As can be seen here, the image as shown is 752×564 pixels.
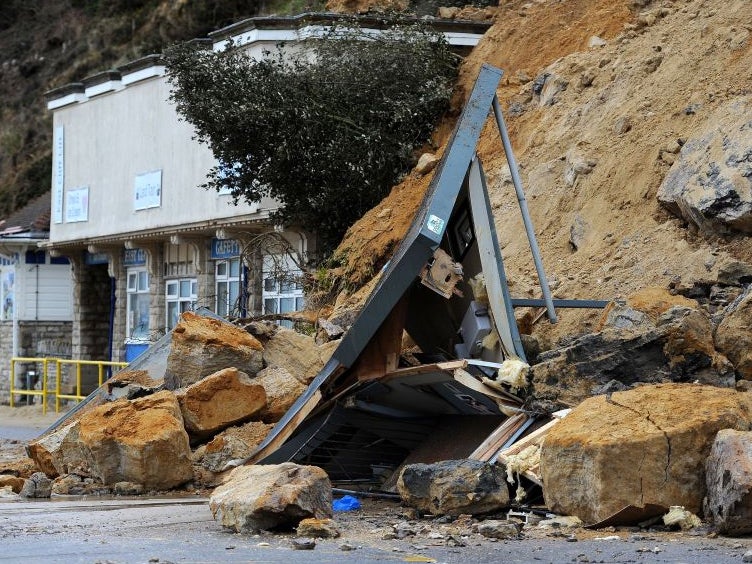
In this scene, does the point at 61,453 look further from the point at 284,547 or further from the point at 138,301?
the point at 138,301

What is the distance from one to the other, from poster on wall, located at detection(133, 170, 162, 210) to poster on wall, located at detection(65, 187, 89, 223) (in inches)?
113

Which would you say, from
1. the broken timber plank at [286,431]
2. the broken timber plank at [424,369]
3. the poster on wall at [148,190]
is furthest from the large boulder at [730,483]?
the poster on wall at [148,190]

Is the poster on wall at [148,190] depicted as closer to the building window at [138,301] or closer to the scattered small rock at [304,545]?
the building window at [138,301]

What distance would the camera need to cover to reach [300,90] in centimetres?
2195

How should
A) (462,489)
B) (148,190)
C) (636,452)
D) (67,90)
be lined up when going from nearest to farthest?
(636,452)
(462,489)
(148,190)
(67,90)

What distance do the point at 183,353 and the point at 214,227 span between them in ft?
39.8

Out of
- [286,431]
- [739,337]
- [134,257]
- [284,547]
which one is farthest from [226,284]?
[284,547]

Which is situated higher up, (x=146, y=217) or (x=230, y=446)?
(x=146, y=217)

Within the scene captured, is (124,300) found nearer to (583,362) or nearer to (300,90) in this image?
(300,90)

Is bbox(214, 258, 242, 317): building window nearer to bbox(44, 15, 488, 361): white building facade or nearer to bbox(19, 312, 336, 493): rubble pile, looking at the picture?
bbox(44, 15, 488, 361): white building facade

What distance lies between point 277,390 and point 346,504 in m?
3.34

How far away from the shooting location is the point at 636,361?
1055cm

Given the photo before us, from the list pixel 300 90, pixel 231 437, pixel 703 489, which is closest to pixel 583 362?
pixel 703 489

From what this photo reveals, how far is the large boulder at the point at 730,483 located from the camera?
25.8 feet
